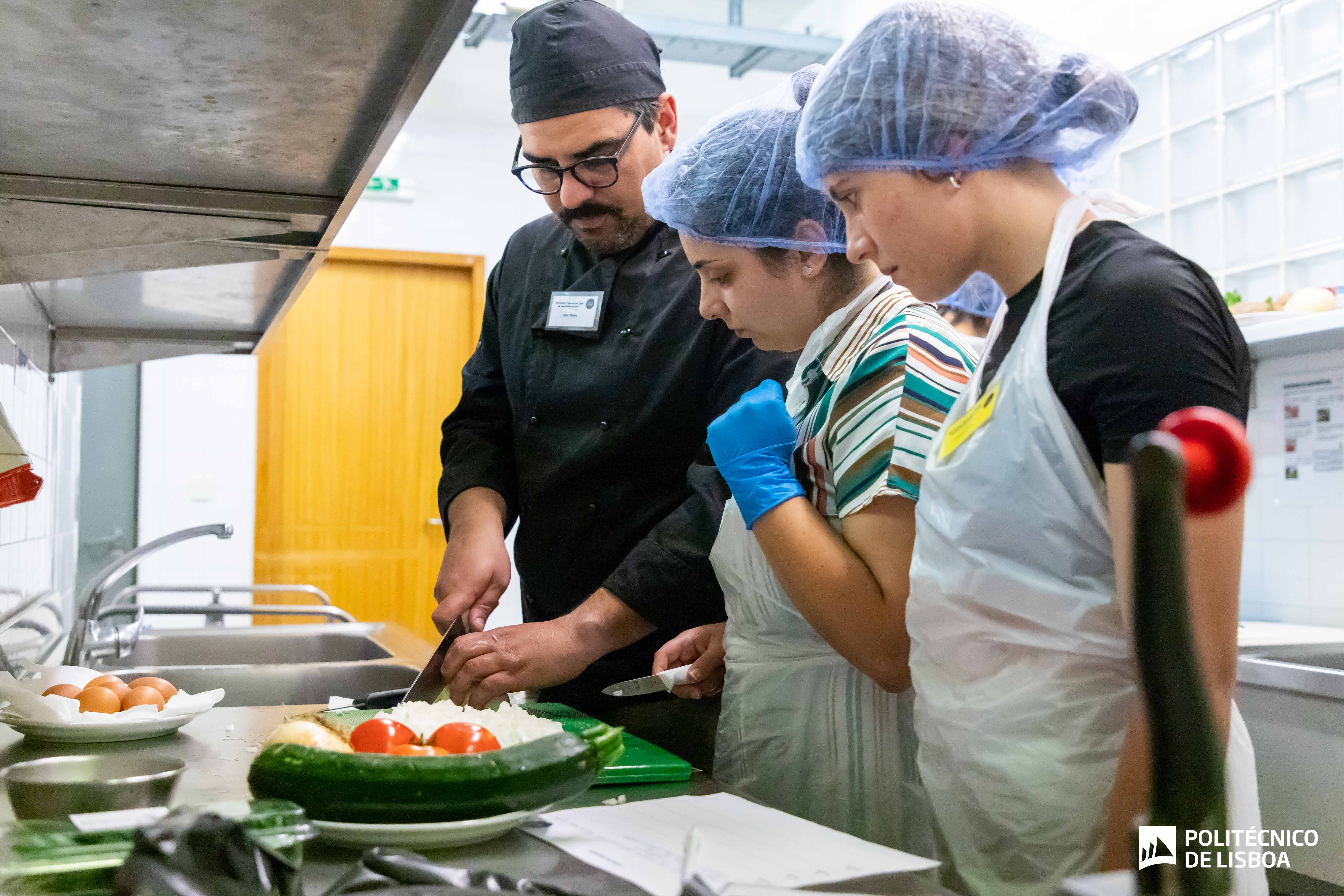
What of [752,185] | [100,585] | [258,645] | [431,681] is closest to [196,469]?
[258,645]

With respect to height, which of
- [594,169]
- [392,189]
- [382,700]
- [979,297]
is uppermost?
[392,189]

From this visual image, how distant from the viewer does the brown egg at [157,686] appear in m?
1.26

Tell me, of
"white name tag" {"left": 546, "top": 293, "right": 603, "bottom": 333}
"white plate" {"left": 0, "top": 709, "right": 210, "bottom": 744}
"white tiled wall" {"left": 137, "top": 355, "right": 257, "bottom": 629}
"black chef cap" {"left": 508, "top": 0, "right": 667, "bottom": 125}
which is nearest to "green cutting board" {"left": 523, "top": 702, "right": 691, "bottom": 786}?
"white plate" {"left": 0, "top": 709, "right": 210, "bottom": 744}

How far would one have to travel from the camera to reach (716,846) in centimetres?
77

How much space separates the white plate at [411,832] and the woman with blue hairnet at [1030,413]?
40 centimetres

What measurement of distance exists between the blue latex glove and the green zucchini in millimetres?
405

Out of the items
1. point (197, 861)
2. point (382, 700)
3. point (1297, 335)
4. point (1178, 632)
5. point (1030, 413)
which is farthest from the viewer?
point (1297, 335)

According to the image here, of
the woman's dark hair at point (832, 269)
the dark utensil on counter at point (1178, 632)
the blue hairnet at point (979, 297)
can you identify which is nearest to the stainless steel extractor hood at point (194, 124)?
the woman's dark hair at point (832, 269)

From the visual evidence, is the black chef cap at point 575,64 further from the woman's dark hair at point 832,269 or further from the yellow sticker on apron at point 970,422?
the yellow sticker on apron at point 970,422

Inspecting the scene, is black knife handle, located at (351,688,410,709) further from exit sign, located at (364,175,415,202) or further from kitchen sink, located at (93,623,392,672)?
exit sign, located at (364,175,415,202)

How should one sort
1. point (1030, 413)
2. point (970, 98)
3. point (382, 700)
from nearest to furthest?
point (1030, 413) → point (970, 98) → point (382, 700)

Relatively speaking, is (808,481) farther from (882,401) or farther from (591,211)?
(591,211)

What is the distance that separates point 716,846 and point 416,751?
253 mm

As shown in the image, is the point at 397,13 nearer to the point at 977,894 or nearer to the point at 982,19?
the point at 982,19
